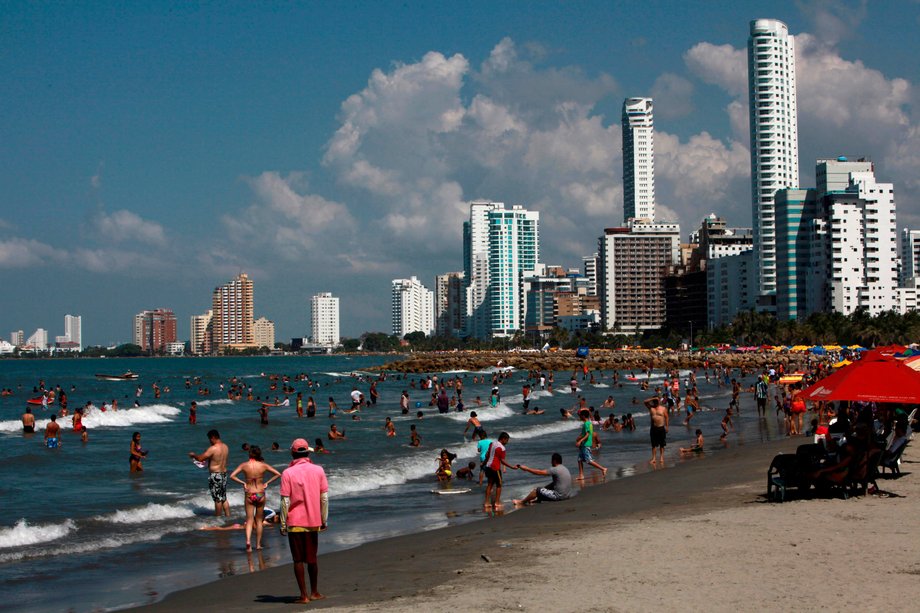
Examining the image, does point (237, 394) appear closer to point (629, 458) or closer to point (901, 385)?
point (629, 458)

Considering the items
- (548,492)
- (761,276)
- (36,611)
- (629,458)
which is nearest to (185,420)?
(629,458)

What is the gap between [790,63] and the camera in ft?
502

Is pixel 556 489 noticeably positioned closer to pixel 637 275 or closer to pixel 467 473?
pixel 467 473

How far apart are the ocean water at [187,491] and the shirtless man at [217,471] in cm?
44

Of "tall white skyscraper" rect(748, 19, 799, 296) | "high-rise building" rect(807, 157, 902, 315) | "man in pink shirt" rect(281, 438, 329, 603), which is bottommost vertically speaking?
"man in pink shirt" rect(281, 438, 329, 603)

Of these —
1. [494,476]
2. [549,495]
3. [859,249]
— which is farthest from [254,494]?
[859,249]

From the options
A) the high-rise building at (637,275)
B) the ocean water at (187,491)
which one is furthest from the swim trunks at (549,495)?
the high-rise building at (637,275)

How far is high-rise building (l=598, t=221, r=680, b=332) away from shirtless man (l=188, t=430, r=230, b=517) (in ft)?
568

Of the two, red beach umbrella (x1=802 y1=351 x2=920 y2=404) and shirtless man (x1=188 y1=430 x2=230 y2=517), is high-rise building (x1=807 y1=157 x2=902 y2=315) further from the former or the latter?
shirtless man (x1=188 y1=430 x2=230 y2=517)

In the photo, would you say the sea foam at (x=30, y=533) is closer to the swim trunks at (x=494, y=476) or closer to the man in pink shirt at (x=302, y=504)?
the swim trunks at (x=494, y=476)

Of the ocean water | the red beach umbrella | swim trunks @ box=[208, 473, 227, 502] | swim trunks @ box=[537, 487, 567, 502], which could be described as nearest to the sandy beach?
the red beach umbrella

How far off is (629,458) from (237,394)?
157 feet

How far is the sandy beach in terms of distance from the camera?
7.88 metres

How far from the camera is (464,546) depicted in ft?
38.0
